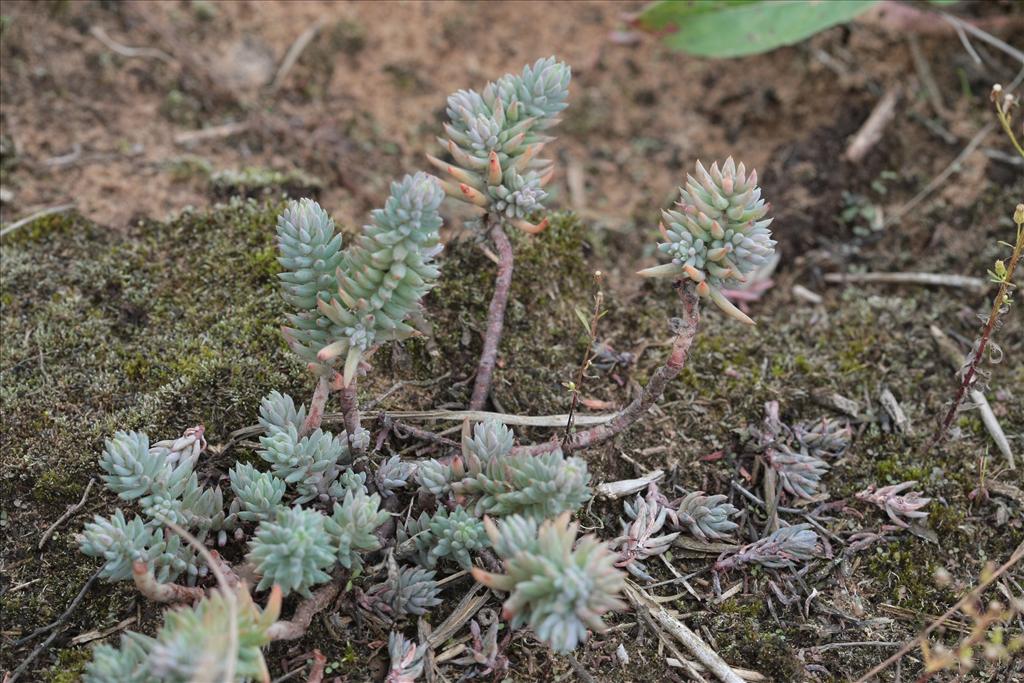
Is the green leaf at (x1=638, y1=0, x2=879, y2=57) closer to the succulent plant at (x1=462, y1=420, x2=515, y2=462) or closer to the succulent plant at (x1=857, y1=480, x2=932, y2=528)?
the succulent plant at (x1=857, y1=480, x2=932, y2=528)

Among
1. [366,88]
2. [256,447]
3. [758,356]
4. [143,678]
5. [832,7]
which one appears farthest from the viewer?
[366,88]

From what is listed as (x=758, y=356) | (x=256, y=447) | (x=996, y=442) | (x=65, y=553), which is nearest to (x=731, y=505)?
(x=758, y=356)

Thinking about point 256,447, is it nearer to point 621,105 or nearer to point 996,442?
point 996,442

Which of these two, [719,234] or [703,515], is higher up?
[719,234]

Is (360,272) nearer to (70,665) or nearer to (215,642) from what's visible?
(215,642)

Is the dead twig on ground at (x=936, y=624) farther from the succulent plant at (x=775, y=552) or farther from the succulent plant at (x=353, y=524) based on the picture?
the succulent plant at (x=353, y=524)

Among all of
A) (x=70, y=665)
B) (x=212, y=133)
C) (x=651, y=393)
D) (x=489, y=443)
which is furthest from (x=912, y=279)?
(x=70, y=665)
